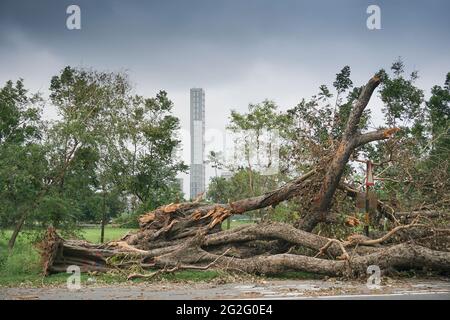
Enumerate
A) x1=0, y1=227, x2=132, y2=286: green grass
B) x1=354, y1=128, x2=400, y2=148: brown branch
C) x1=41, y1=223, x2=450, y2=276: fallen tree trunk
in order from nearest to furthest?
1. x1=0, y1=227, x2=132, y2=286: green grass
2. x1=41, y1=223, x2=450, y2=276: fallen tree trunk
3. x1=354, y1=128, x2=400, y2=148: brown branch

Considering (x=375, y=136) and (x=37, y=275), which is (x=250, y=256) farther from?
(x=37, y=275)

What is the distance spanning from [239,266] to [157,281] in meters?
1.78

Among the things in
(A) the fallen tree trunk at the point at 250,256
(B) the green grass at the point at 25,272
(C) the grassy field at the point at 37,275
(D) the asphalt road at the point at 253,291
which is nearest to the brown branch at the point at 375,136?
(A) the fallen tree trunk at the point at 250,256

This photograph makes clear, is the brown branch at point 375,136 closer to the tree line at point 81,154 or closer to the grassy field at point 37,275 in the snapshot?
the grassy field at point 37,275

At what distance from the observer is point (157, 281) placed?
Answer: 1029 cm

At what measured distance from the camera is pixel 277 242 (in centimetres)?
1227

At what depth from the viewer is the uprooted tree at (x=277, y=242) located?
10617 mm

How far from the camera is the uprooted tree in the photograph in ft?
A: 34.8

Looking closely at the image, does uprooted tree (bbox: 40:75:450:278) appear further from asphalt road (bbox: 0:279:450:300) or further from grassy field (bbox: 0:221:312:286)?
asphalt road (bbox: 0:279:450:300)

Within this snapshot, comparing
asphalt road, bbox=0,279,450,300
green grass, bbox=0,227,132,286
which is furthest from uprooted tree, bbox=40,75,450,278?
asphalt road, bbox=0,279,450,300

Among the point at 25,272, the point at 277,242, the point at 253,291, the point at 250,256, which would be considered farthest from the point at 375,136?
the point at 25,272

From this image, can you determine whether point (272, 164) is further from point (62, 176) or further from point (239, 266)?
point (239, 266)

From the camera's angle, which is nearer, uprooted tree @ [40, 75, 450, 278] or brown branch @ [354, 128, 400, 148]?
uprooted tree @ [40, 75, 450, 278]

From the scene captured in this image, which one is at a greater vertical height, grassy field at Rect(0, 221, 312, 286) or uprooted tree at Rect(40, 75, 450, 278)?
uprooted tree at Rect(40, 75, 450, 278)
